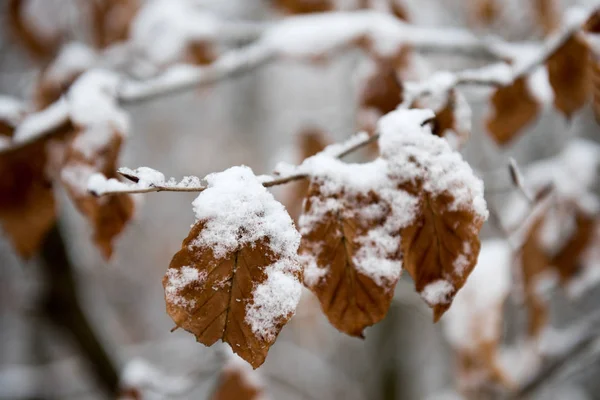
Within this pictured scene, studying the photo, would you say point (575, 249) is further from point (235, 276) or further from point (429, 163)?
point (235, 276)

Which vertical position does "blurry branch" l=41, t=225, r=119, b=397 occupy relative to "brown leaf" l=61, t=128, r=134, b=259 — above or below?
below

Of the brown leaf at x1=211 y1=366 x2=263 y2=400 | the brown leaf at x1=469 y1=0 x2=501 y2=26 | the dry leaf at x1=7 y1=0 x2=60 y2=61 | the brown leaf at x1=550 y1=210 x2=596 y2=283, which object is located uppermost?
the dry leaf at x1=7 y1=0 x2=60 y2=61

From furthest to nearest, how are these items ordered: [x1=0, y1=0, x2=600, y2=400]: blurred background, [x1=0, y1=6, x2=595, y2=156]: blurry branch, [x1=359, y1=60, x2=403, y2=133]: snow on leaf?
[x1=0, y1=0, x2=600, y2=400]: blurred background
[x1=359, y1=60, x2=403, y2=133]: snow on leaf
[x1=0, y1=6, x2=595, y2=156]: blurry branch

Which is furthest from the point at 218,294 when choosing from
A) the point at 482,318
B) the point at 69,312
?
the point at 69,312

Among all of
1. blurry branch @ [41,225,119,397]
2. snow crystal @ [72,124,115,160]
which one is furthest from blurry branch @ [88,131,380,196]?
blurry branch @ [41,225,119,397]

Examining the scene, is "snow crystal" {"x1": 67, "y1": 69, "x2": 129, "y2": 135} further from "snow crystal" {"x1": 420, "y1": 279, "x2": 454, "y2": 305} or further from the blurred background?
"snow crystal" {"x1": 420, "y1": 279, "x2": 454, "y2": 305}
